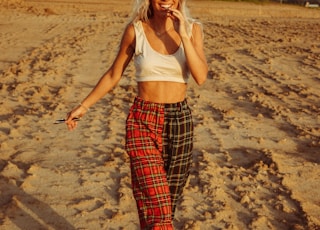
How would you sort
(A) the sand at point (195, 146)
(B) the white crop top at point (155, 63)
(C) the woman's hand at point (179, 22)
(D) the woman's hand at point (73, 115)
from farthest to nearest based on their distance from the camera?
(A) the sand at point (195, 146), (D) the woman's hand at point (73, 115), (B) the white crop top at point (155, 63), (C) the woman's hand at point (179, 22)

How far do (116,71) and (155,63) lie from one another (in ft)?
1.01

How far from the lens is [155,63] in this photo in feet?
9.04

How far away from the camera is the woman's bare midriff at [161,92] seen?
9.18 ft

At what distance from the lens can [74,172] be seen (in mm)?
4965

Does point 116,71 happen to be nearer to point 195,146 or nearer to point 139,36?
point 139,36

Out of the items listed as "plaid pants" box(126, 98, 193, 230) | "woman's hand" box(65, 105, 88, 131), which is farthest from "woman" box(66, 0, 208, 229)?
"woman's hand" box(65, 105, 88, 131)

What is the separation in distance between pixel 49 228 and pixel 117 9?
2140 centimetres

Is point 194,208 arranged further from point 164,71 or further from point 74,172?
point 164,71

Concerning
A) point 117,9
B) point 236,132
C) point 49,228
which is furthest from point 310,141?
point 117,9

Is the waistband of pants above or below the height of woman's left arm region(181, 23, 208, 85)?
below

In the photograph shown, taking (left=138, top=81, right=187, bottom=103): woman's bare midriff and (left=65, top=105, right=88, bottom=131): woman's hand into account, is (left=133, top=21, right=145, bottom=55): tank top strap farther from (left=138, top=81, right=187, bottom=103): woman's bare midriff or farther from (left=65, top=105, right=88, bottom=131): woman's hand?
(left=65, top=105, right=88, bottom=131): woman's hand

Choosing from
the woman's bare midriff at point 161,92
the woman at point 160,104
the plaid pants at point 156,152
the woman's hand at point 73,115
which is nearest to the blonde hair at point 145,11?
the woman at point 160,104

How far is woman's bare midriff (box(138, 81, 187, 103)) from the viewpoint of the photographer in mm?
2797

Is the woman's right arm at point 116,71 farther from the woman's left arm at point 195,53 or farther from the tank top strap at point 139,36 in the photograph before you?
the woman's left arm at point 195,53
